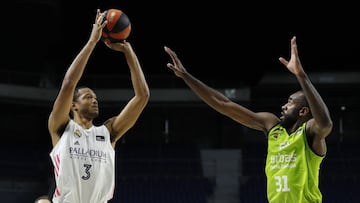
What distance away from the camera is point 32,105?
774 inches

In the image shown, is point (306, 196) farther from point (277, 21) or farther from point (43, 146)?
point (43, 146)

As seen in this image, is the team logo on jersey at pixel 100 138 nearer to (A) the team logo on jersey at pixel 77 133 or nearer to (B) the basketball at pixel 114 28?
(A) the team logo on jersey at pixel 77 133

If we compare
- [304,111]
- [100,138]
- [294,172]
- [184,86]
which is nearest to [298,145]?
[294,172]

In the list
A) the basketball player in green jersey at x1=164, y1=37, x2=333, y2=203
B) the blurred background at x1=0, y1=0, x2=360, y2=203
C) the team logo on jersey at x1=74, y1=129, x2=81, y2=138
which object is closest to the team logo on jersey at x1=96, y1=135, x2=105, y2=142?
the team logo on jersey at x1=74, y1=129, x2=81, y2=138

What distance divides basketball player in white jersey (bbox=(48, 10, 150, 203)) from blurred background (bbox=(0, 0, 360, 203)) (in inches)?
482

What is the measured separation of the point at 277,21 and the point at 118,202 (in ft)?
22.6

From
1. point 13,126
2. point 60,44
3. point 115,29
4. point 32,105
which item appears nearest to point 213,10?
point 60,44

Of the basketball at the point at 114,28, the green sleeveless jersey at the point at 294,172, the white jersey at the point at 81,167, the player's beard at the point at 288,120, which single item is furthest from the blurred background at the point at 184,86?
the white jersey at the point at 81,167

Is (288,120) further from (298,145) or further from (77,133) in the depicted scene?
(77,133)

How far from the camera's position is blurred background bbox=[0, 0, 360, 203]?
1734 centimetres

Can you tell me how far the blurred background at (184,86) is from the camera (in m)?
17.3

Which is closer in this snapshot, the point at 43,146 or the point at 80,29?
the point at 80,29

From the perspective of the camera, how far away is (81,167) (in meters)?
4.48

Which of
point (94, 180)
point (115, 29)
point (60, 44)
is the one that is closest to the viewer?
point (94, 180)
